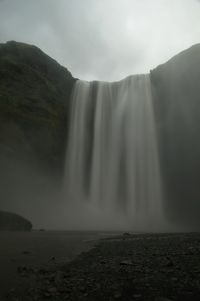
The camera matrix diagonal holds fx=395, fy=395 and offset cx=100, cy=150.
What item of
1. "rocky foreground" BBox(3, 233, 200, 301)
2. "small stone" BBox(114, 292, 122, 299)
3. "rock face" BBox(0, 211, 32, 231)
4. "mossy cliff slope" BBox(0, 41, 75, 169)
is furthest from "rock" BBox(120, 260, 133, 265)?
"mossy cliff slope" BBox(0, 41, 75, 169)

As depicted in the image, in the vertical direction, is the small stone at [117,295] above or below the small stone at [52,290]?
below

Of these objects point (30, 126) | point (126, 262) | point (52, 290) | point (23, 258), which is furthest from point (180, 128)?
point (52, 290)

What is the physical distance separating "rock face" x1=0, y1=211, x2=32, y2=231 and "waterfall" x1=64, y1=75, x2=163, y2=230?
13.9 meters

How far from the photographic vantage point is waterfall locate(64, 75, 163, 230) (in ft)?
139

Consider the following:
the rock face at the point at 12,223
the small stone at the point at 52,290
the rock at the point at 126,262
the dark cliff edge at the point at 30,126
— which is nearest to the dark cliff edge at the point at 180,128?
the dark cliff edge at the point at 30,126

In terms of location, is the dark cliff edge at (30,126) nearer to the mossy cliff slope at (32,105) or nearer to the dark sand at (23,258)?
the mossy cliff slope at (32,105)

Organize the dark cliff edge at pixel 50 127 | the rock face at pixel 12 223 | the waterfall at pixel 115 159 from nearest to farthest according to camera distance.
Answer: the rock face at pixel 12 223
the dark cliff edge at pixel 50 127
the waterfall at pixel 115 159

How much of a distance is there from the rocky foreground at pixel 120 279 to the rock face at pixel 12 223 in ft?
49.3

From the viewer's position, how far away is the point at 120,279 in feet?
28.3

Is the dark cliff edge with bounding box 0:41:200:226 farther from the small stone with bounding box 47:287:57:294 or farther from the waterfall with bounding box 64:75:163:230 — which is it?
the small stone with bounding box 47:287:57:294

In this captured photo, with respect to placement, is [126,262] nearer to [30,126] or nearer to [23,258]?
[23,258]

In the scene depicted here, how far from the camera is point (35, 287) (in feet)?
26.7

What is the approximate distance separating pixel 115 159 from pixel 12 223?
20.0 meters

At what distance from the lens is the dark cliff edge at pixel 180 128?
1693 inches
